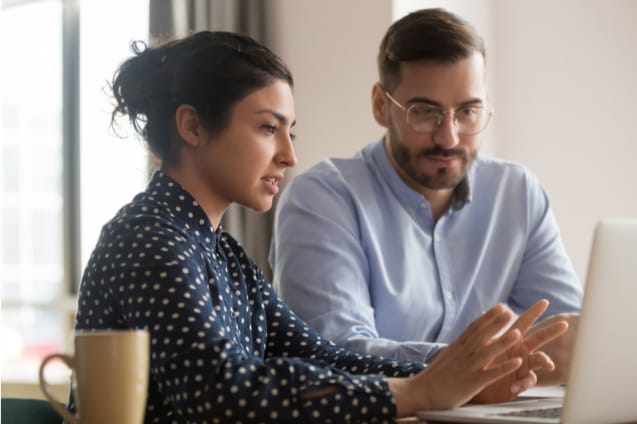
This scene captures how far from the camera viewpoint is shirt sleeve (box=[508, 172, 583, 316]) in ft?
7.04

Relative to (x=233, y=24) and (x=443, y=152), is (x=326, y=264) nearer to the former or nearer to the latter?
(x=443, y=152)

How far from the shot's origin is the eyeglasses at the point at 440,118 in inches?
83.0

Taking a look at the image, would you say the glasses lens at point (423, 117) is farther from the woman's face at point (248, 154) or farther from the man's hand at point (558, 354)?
the woman's face at point (248, 154)

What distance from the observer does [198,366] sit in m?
1.15

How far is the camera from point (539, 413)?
3.81 feet

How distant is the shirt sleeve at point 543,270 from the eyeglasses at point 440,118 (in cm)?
23

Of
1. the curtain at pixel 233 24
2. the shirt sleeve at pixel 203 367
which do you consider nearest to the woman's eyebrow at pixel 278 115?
the shirt sleeve at pixel 203 367

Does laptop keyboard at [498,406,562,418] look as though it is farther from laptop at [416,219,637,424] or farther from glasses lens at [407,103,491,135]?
glasses lens at [407,103,491,135]

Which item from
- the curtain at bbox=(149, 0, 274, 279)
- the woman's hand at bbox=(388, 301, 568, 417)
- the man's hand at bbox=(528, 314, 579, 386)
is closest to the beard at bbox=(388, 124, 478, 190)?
the man's hand at bbox=(528, 314, 579, 386)

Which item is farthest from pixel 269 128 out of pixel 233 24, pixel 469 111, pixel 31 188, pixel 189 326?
pixel 31 188

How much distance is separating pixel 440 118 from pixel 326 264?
41 cm

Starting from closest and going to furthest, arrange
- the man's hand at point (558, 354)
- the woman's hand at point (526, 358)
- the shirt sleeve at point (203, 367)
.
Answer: the shirt sleeve at point (203, 367)
the woman's hand at point (526, 358)
the man's hand at point (558, 354)

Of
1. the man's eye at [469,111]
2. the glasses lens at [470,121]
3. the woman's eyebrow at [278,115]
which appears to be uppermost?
the woman's eyebrow at [278,115]

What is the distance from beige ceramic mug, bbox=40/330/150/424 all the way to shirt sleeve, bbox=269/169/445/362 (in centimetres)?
91
